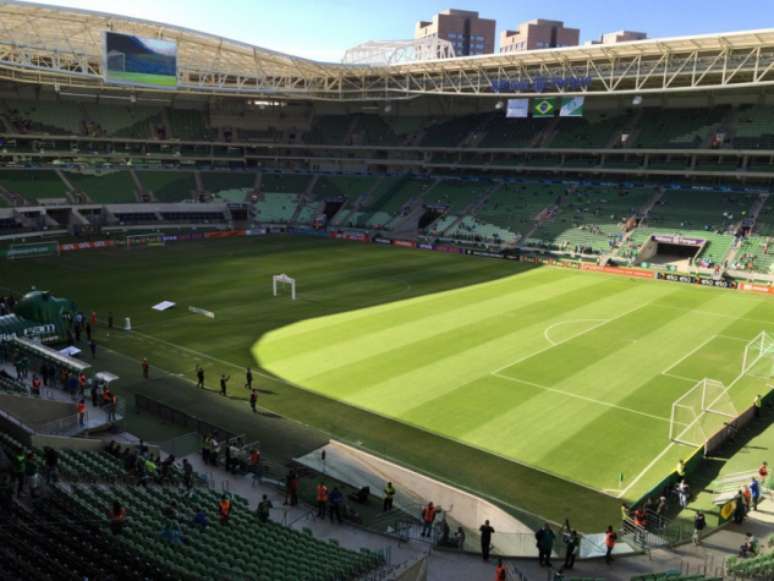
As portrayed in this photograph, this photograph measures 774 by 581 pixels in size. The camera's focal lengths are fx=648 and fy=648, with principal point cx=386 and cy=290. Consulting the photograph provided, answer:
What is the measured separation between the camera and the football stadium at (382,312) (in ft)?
48.2

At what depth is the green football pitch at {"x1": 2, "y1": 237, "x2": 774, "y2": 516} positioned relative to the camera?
21.1 metres

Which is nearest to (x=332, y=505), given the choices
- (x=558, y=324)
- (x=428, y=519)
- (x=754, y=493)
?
(x=428, y=519)

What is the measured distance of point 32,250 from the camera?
5572cm

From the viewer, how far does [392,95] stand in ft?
248

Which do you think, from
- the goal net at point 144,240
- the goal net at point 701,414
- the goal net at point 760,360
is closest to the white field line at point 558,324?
the goal net at point 760,360

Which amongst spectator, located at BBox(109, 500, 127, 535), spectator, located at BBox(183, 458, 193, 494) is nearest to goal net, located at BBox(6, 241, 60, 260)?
spectator, located at BBox(183, 458, 193, 494)

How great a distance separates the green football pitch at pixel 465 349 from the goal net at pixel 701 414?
0.64 metres

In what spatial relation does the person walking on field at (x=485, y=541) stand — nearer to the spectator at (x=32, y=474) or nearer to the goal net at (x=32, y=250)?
the spectator at (x=32, y=474)

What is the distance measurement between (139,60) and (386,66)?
80.8ft

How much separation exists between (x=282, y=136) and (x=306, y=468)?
7650 centimetres

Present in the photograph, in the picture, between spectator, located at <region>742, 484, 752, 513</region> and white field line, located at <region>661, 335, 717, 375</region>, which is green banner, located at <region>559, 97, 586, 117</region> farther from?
spectator, located at <region>742, 484, 752, 513</region>

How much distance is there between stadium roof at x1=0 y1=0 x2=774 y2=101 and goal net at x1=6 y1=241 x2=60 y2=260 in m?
14.7

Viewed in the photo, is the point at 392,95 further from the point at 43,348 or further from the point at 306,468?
the point at 306,468

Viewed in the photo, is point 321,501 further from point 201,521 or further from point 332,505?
point 201,521
